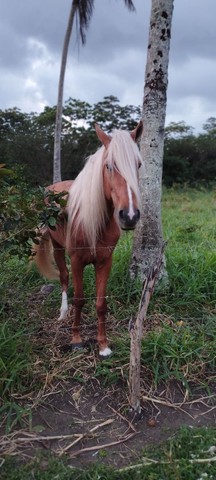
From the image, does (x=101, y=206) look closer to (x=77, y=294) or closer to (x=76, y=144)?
(x=77, y=294)

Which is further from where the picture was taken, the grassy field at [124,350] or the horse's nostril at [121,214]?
the horse's nostril at [121,214]

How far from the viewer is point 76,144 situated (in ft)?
49.6

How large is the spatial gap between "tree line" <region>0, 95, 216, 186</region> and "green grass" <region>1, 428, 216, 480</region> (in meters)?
11.1

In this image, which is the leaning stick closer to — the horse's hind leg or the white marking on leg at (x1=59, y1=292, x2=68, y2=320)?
the white marking on leg at (x1=59, y1=292, x2=68, y2=320)

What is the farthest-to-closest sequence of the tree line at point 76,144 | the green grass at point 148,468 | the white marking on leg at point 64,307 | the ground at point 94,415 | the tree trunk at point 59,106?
1. the tree line at point 76,144
2. the tree trunk at point 59,106
3. the white marking on leg at point 64,307
4. the ground at point 94,415
5. the green grass at point 148,468

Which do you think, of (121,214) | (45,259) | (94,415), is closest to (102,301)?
(94,415)

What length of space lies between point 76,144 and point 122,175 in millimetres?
13099

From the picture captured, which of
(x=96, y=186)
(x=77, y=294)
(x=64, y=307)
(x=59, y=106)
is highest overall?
(x=59, y=106)

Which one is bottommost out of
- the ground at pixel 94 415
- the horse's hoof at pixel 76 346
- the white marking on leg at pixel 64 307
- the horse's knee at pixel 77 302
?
the ground at pixel 94 415

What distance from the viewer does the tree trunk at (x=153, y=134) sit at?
3666 mm

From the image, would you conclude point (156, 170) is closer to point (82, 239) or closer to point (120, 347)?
point (82, 239)

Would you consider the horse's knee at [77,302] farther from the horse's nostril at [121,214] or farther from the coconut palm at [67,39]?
the coconut palm at [67,39]

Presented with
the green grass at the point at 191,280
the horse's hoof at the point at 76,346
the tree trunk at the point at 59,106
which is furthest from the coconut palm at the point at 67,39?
the horse's hoof at the point at 76,346

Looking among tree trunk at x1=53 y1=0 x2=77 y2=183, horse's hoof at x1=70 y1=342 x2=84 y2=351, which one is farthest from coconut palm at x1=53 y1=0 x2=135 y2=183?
horse's hoof at x1=70 y1=342 x2=84 y2=351
